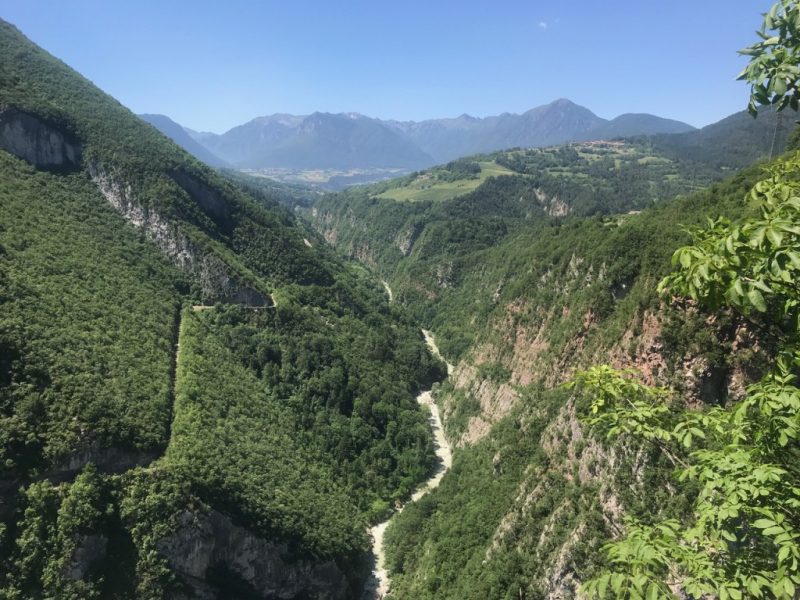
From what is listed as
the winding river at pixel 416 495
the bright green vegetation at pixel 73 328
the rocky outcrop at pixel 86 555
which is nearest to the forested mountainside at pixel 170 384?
the rocky outcrop at pixel 86 555

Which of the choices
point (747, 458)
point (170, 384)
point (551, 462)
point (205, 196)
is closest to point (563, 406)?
point (551, 462)

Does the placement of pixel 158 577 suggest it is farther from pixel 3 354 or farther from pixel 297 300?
pixel 297 300

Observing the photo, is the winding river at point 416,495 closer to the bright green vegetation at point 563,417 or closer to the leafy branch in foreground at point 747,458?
the bright green vegetation at point 563,417

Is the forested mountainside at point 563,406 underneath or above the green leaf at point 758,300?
underneath

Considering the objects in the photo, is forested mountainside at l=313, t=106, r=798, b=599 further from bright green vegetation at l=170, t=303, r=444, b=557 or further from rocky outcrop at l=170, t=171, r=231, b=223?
rocky outcrop at l=170, t=171, r=231, b=223

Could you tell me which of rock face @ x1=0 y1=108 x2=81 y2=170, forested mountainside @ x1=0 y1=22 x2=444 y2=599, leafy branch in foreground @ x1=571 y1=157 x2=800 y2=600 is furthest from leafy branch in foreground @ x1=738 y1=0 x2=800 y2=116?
rock face @ x1=0 y1=108 x2=81 y2=170

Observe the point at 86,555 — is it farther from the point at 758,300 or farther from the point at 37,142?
the point at 37,142
